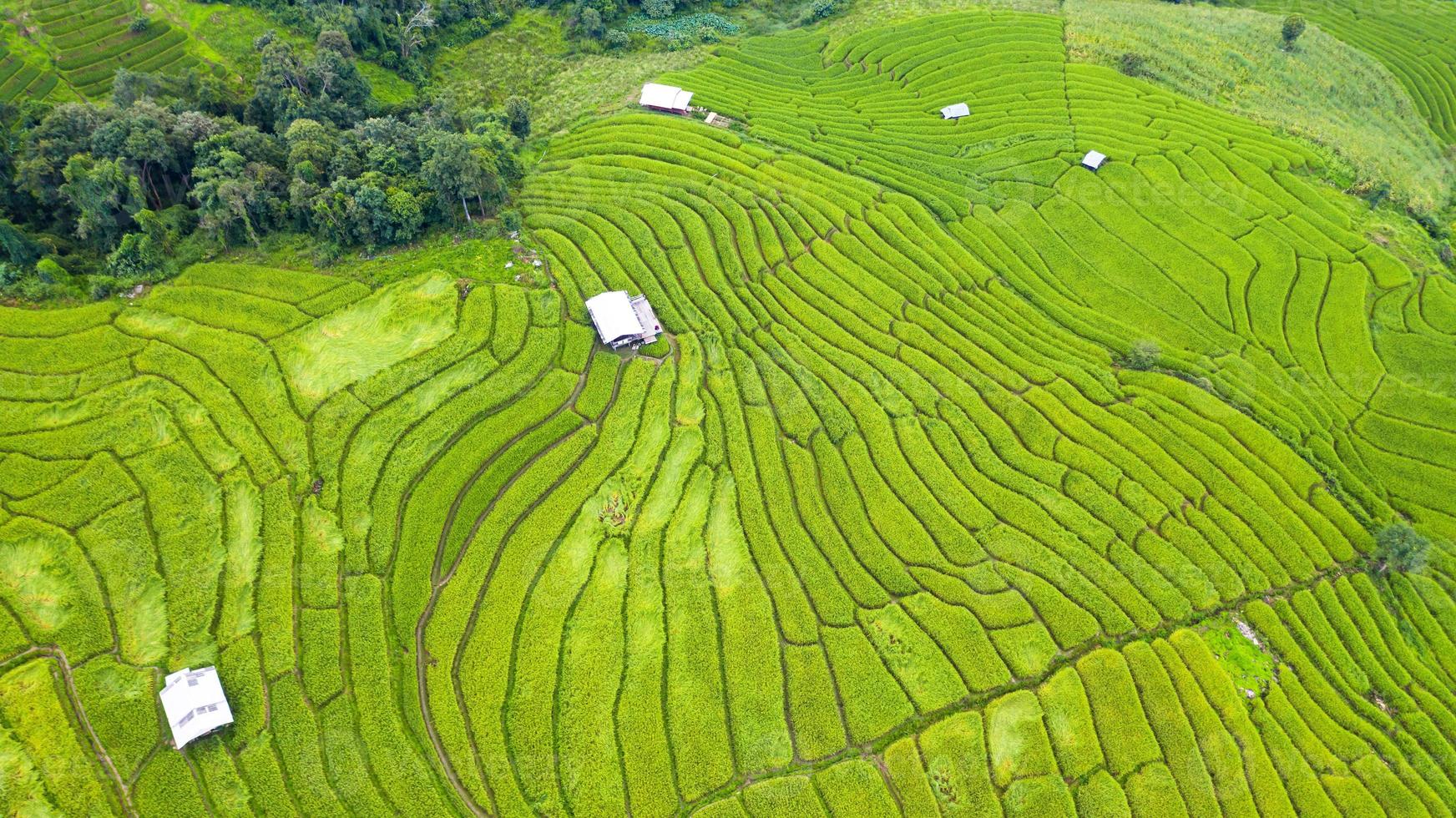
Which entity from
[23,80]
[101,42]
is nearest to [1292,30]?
[101,42]

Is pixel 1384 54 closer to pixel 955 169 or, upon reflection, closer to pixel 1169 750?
pixel 955 169

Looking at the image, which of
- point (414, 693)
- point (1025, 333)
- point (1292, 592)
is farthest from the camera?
→ point (1025, 333)

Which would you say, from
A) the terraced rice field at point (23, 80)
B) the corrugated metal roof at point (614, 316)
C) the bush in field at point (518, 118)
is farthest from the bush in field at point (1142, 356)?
the terraced rice field at point (23, 80)

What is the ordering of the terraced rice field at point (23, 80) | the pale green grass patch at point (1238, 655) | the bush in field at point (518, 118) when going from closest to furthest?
1. the pale green grass patch at point (1238, 655)
2. the terraced rice field at point (23, 80)
3. the bush in field at point (518, 118)

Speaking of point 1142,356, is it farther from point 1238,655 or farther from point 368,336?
point 368,336

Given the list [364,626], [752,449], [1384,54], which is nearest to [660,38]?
[752,449]

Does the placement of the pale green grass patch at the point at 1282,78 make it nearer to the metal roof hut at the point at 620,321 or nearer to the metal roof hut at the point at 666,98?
the metal roof hut at the point at 666,98
